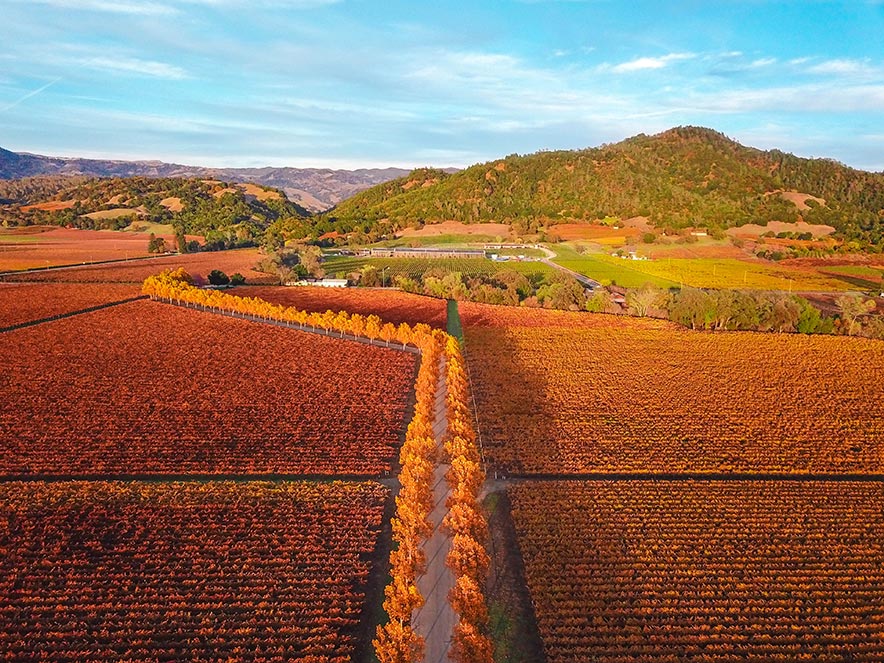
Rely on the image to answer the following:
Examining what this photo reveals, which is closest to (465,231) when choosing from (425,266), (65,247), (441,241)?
(441,241)

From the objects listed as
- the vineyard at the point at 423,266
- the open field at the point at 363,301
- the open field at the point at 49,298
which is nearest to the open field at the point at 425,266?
the vineyard at the point at 423,266

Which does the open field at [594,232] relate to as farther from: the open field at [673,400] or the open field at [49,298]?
the open field at [49,298]

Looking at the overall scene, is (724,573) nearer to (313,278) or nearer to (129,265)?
(313,278)

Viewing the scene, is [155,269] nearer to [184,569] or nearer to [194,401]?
[194,401]

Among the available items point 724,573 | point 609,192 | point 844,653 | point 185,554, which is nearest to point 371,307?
point 185,554

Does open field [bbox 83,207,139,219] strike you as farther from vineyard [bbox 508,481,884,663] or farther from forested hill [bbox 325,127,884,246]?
vineyard [bbox 508,481,884,663]
